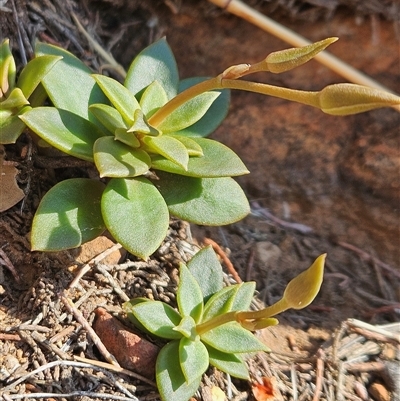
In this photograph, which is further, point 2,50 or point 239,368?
point 2,50

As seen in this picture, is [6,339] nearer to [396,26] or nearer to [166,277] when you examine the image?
[166,277]

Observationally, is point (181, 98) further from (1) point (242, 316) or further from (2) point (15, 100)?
(1) point (242, 316)

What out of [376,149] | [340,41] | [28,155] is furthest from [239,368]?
[340,41]

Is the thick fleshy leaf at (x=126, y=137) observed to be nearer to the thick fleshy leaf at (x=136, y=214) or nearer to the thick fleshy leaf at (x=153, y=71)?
the thick fleshy leaf at (x=136, y=214)

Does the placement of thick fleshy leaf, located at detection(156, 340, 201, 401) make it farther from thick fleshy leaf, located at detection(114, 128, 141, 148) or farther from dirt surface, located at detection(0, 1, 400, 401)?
thick fleshy leaf, located at detection(114, 128, 141, 148)

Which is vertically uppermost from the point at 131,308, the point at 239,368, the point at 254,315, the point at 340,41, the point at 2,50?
the point at 2,50

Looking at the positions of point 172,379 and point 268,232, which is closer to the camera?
point 172,379

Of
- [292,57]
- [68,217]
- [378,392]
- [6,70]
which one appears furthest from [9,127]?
[378,392]
